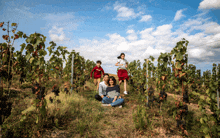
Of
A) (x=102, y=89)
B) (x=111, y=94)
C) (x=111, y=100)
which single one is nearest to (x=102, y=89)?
(x=102, y=89)

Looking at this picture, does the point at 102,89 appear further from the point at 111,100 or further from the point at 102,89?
the point at 111,100

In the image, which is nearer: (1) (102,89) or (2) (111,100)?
(2) (111,100)

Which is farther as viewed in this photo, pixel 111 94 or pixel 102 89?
pixel 102 89

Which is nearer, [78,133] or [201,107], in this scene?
[201,107]

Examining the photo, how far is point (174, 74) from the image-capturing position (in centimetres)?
361

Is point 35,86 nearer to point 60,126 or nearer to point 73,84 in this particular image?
point 60,126

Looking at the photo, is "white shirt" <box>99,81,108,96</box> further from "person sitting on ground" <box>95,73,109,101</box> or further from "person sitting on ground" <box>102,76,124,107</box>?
"person sitting on ground" <box>102,76,124,107</box>

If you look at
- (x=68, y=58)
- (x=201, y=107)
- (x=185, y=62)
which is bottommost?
(x=201, y=107)

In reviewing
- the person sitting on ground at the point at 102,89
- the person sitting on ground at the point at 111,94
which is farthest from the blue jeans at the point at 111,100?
the person sitting on ground at the point at 102,89

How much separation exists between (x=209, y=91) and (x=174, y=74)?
1058 millimetres

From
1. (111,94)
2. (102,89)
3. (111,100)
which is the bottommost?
(111,100)

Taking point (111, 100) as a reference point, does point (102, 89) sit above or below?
above

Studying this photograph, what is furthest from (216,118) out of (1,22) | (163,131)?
(1,22)

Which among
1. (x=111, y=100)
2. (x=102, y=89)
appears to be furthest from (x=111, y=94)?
(x=102, y=89)
